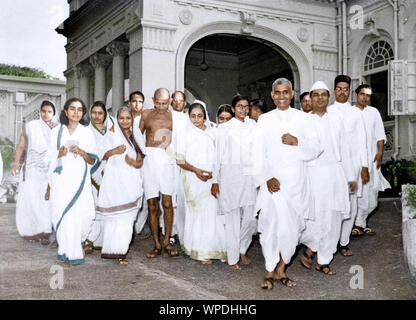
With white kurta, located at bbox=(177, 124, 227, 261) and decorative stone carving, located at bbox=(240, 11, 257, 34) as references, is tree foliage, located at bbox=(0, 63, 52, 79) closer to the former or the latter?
white kurta, located at bbox=(177, 124, 227, 261)

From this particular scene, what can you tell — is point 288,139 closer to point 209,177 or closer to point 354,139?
point 209,177

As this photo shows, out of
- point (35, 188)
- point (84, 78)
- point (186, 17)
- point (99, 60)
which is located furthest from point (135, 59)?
point (35, 188)

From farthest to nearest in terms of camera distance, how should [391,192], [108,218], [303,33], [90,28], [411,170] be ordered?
1. [303,33]
2. [391,192]
3. [411,170]
4. [90,28]
5. [108,218]

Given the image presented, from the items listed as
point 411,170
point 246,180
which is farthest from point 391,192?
point 246,180

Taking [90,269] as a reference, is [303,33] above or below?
above

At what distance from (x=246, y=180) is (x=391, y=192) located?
11.6 feet

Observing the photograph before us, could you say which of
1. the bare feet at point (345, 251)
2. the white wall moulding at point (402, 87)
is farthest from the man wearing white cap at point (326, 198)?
the white wall moulding at point (402, 87)

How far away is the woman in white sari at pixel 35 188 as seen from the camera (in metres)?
4.53

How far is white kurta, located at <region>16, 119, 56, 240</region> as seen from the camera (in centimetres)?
458

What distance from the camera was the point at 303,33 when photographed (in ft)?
26.3

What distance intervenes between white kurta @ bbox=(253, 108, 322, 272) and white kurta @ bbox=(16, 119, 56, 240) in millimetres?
1944

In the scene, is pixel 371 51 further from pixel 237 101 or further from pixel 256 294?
pixel 256 294

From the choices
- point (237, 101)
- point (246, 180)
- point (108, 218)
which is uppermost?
point (237, 101)

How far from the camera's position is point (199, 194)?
14.5 feet
